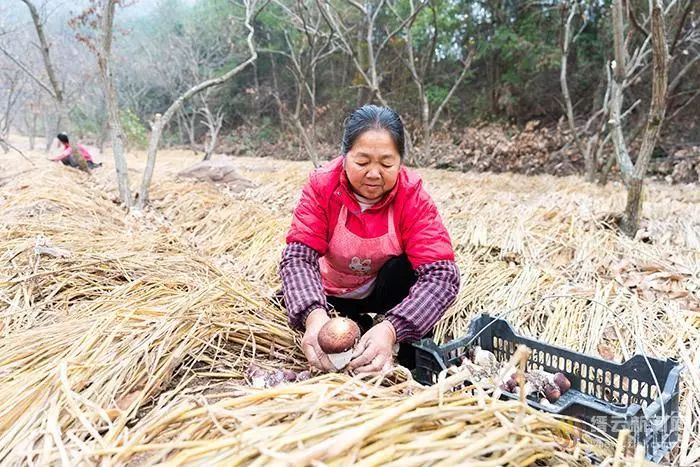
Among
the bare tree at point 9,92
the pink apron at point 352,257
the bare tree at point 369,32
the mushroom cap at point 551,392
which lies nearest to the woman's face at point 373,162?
the pink apron at point 352,257

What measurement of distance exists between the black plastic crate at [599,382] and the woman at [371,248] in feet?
0.48

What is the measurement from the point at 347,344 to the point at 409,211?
545 mm

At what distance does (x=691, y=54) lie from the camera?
7.04m

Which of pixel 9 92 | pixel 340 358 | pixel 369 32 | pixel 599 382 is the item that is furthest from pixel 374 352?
pixel 9 92

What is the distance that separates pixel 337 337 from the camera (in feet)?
3.62

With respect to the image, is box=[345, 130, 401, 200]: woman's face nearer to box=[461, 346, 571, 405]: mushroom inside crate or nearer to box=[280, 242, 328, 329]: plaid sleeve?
box=[280, 242, 328, 329]: plaid sleeve

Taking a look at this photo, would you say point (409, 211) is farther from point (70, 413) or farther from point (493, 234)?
point (493, 234)

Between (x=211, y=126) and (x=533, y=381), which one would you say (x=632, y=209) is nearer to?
(x=533, y=381)

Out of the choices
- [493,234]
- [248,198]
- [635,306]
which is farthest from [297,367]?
[248,198]

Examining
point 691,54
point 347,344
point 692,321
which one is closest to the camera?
point 347,344

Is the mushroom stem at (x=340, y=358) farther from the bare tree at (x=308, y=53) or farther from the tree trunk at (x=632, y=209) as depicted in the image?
the bare tree at (x=308, y=53)

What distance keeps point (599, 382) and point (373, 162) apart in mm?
919

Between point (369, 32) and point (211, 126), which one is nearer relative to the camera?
point (369, 32)

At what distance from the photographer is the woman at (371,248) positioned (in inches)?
Result: 51.8
